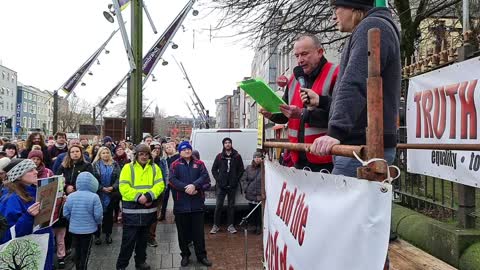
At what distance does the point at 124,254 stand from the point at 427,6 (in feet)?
28.4

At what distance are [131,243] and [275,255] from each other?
13.0 feet

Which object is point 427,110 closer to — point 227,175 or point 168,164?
point 227,175

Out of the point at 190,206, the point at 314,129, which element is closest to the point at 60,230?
the point at 190,206

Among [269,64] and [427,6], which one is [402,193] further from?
[269,64]

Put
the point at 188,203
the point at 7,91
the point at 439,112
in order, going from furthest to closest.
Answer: the point at 7,91, the point at 188,203, the point at 439,112

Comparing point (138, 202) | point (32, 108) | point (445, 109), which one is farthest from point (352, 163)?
point (32, 108)

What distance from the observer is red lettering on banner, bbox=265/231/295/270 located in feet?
8.21

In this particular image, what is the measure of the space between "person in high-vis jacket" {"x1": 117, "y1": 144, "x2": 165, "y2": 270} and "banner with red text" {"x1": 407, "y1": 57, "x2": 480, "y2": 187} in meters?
3.55

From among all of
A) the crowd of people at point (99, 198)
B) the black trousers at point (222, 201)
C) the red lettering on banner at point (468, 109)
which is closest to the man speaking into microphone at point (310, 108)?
the red lettering on banner at point (468, 109)

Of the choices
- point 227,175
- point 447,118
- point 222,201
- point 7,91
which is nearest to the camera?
point 447,118

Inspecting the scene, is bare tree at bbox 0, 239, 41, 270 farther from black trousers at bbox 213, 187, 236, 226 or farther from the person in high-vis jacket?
black trousers at bbox 213, 187, 236, 226

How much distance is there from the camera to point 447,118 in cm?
465

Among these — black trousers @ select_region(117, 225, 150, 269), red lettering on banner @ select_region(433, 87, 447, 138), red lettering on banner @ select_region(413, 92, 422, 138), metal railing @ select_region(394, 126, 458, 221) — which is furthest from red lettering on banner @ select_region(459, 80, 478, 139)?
black trousers @ select_region(117, 225, 150, 269)

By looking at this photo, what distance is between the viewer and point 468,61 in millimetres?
4398
